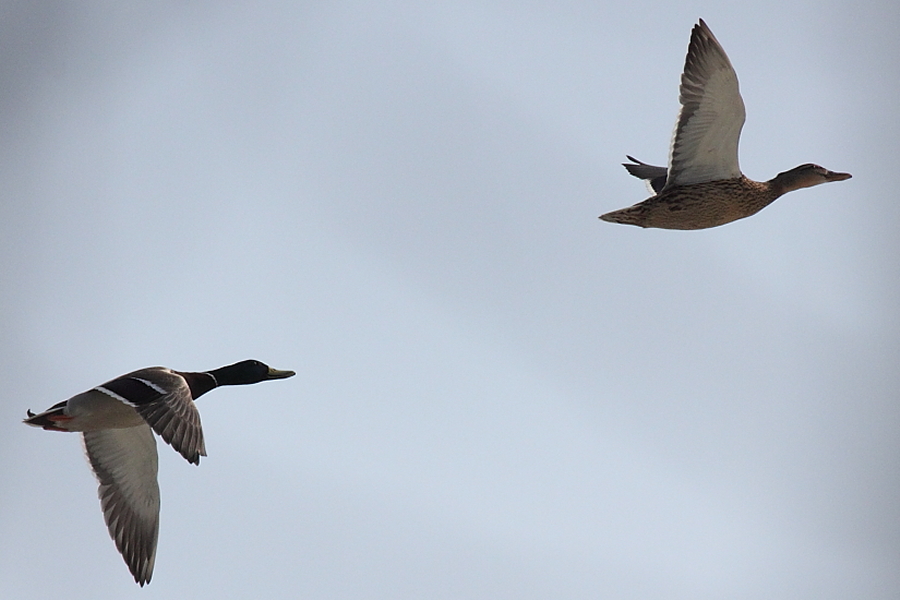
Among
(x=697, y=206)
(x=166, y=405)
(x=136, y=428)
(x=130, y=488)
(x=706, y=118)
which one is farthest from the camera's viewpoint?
(x=130, y=488)

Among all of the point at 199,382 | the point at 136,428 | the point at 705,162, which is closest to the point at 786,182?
the point at 705,162

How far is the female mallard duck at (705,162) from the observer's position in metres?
11.9

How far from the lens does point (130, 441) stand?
41.9 ft

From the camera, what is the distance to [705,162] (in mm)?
12477

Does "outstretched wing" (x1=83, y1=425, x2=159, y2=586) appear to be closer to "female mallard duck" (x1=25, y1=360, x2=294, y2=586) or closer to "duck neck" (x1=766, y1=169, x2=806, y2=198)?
"female mallard duck" (x1=25, y1=360, x2=294, y2=586)

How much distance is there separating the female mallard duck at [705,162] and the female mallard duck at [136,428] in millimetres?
4908

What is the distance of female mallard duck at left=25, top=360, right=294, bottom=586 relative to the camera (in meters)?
10.1

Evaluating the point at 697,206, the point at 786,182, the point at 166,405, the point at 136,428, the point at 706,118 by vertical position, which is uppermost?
the point at 706,118

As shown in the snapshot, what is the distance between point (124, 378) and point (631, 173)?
7217 millimetres

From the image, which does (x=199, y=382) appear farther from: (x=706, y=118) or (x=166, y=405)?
(x=706, y=118)

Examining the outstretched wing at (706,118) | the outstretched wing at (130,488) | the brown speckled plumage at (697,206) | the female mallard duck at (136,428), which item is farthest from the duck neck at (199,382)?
the outstretched wing at (706,118)

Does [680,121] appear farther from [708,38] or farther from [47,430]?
[47,430]

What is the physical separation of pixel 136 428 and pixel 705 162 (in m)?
7.01

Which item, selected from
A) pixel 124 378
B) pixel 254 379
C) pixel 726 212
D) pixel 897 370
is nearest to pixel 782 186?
pixel 726 212
